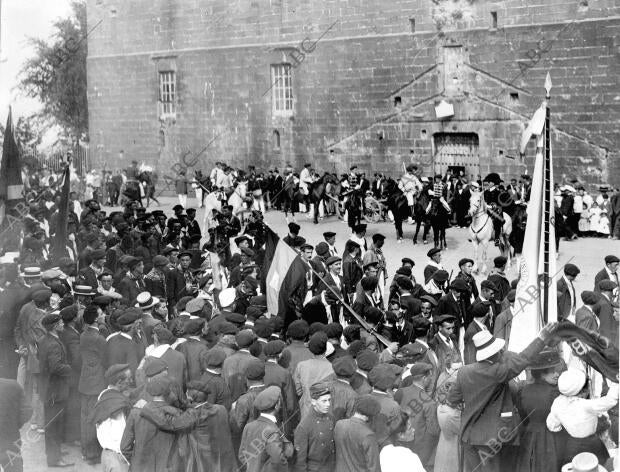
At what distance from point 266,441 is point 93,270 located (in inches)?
287

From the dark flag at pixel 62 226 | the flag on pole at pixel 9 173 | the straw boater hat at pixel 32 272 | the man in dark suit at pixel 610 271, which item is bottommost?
the man in dark suit at pixel 610 271

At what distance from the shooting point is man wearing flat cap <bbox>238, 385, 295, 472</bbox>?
26.9ft

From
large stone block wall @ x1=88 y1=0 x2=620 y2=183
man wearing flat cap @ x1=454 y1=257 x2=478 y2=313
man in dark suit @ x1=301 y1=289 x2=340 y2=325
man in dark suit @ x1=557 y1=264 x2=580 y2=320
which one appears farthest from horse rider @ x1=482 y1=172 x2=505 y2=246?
man in dark suit @ x1=301 y1=289 x2=340 y2=325

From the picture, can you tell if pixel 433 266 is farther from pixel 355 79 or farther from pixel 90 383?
pixel 355 79

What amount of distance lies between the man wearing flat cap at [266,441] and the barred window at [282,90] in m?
26.1

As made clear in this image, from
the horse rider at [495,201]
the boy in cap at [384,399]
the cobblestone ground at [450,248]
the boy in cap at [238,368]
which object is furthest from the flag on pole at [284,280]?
the horse rider at [495,201]

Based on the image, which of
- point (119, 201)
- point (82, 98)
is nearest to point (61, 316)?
point (119, 201)

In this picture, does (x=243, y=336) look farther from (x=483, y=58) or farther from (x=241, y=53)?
(x=241, y=53)

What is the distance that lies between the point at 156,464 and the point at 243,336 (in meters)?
1.97

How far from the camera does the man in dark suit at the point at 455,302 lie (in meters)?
12.9

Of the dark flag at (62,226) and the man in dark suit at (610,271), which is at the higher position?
the dark flag at (62,226)

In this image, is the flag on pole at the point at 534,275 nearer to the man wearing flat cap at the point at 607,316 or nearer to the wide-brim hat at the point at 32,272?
the man wearing flat cap at the point at 607,316

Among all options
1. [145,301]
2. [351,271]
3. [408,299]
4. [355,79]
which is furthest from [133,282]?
[355,79]

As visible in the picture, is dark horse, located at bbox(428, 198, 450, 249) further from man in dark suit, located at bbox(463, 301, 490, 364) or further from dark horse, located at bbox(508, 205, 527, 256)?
man in dark suit, located at bbox(463, 301, 490, 364)
